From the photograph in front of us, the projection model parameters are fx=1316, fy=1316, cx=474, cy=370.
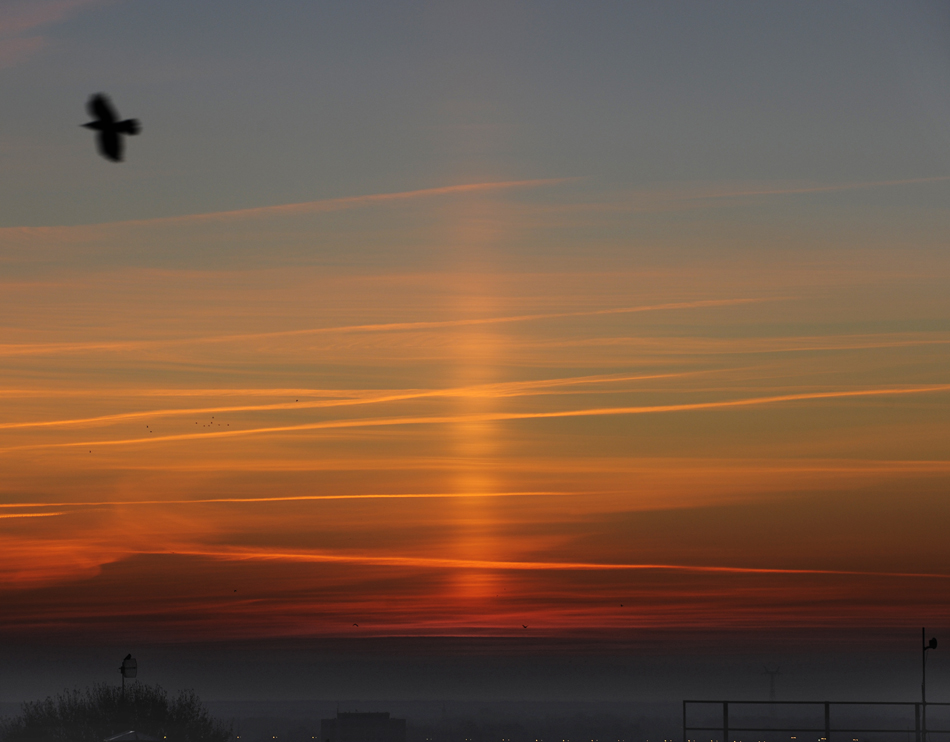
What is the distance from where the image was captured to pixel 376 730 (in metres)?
141

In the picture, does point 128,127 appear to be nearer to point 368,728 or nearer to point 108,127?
point 108,127

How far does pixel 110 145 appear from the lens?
18688 millimetres

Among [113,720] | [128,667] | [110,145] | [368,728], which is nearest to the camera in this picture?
[110,145]

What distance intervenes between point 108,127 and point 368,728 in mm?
130140

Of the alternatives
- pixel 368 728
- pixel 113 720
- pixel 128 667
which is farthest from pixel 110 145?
pixel 368 728

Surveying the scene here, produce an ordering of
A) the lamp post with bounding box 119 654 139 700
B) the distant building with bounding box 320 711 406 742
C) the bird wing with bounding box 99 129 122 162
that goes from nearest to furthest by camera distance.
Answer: the bird wing with bounding box 99 129 122 162 < the lamp post with bounding box 119 654 139 700 < the distant building with bounding box 320 711 406 742

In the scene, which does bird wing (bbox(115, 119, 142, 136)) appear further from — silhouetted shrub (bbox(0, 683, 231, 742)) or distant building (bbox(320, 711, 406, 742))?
distant building (bbox(320, 711, 406, 742))

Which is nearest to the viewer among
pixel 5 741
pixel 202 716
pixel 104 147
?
pixel 104 147

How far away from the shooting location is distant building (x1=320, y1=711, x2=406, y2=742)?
5512 inches

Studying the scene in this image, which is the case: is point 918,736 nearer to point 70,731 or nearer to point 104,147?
Answer: point 104,147

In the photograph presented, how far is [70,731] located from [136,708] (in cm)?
435

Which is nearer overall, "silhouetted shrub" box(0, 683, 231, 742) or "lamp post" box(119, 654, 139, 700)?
"lamp post" box(119, 654, 139, 700)

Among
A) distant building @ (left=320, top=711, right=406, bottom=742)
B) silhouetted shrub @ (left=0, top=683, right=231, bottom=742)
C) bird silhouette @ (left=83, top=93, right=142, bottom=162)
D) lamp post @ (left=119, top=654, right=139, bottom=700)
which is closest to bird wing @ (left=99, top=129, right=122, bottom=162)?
bird silhouette @ (left=83, top=93, right=142, bottom=162)

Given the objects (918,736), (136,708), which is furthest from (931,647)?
(136,708)
